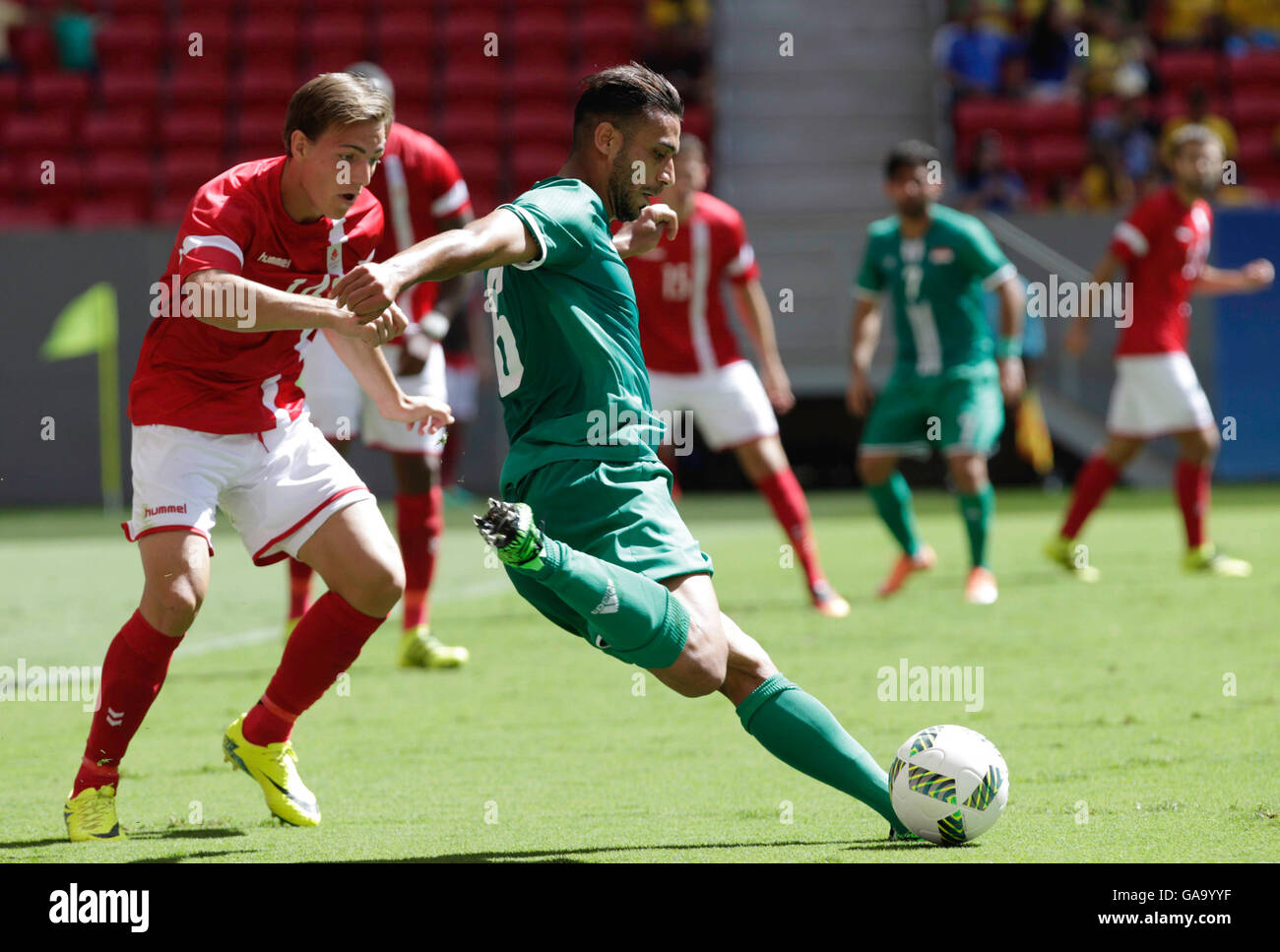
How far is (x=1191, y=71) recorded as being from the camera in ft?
60.6

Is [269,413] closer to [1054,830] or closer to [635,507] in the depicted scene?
[635,507]

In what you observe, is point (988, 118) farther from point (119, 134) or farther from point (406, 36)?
point (119, 134)

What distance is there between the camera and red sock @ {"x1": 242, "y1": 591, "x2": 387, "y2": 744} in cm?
424

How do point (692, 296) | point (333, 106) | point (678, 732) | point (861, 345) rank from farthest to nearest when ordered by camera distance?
point (861, 345), point (692, 296), point (678, 732), point (333, 106)

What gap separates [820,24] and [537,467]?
17.7 metres

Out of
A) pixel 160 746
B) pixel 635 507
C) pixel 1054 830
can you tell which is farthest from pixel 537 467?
pixel 160 746

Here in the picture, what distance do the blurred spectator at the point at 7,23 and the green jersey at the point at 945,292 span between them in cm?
1494

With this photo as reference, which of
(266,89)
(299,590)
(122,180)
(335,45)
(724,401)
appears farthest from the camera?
(335,45)

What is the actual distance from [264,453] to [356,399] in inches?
114

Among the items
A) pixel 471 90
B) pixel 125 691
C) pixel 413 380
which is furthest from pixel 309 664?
pixel 471 90

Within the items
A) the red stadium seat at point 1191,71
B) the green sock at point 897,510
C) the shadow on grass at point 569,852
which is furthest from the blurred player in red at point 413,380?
the red stadium seat at point 1191,71

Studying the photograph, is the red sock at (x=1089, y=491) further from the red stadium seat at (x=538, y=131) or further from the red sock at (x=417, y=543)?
the red stadium seat at (x=538, y=131)

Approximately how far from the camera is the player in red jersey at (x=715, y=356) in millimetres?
8281

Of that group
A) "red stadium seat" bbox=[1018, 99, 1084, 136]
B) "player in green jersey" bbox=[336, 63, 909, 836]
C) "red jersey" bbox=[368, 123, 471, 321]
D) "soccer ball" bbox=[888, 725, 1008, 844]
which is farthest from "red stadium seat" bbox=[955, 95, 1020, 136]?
"soccer ball" bbox=[888, 725, 1008, 844]
